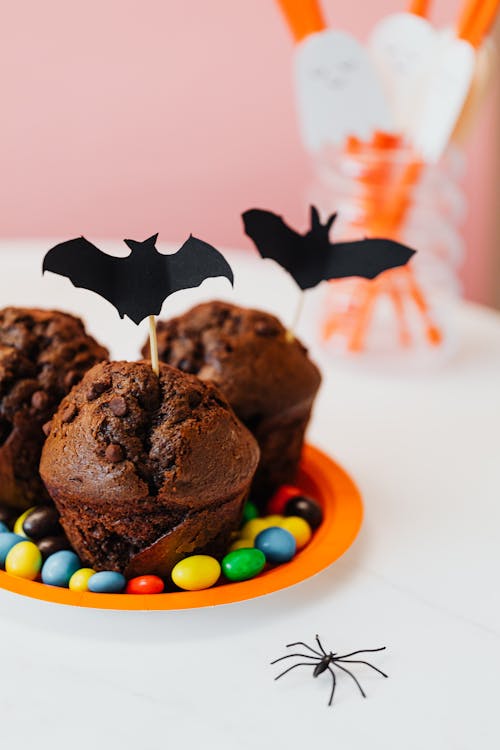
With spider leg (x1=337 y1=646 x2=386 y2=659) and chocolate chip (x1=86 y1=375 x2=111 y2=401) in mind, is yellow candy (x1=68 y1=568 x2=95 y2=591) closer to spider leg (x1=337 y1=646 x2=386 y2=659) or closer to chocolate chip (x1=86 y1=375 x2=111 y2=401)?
chocolate chip (x1=86 y1=375 x2=111 y2=401)

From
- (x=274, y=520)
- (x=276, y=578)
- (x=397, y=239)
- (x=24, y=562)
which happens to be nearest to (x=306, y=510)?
(x=274, y=520)

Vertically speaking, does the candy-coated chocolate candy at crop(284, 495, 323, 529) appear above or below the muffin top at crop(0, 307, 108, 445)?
below

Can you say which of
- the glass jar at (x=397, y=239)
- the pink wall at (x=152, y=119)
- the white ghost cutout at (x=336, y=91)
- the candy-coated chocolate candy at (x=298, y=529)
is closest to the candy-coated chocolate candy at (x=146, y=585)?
the candy-coated chocolate candy at (x=298, y=529)

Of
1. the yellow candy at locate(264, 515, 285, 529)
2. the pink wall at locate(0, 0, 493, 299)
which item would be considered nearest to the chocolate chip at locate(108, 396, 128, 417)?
the yellow candy at locate(264, 515, 285, 529)

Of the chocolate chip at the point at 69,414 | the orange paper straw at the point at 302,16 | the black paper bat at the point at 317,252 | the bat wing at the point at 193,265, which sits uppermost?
the orange paper straw at the point at 302,16

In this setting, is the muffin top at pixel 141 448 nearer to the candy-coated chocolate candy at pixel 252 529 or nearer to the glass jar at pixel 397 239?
the candy-coated chocolate candy at pixel 252 529

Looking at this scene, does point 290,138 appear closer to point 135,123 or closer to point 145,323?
point 135,123

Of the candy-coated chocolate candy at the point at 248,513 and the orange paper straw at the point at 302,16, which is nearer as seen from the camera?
the candy-coated chocolate candy at the point at 248,513

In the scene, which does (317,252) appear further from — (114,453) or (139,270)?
(114,453)
